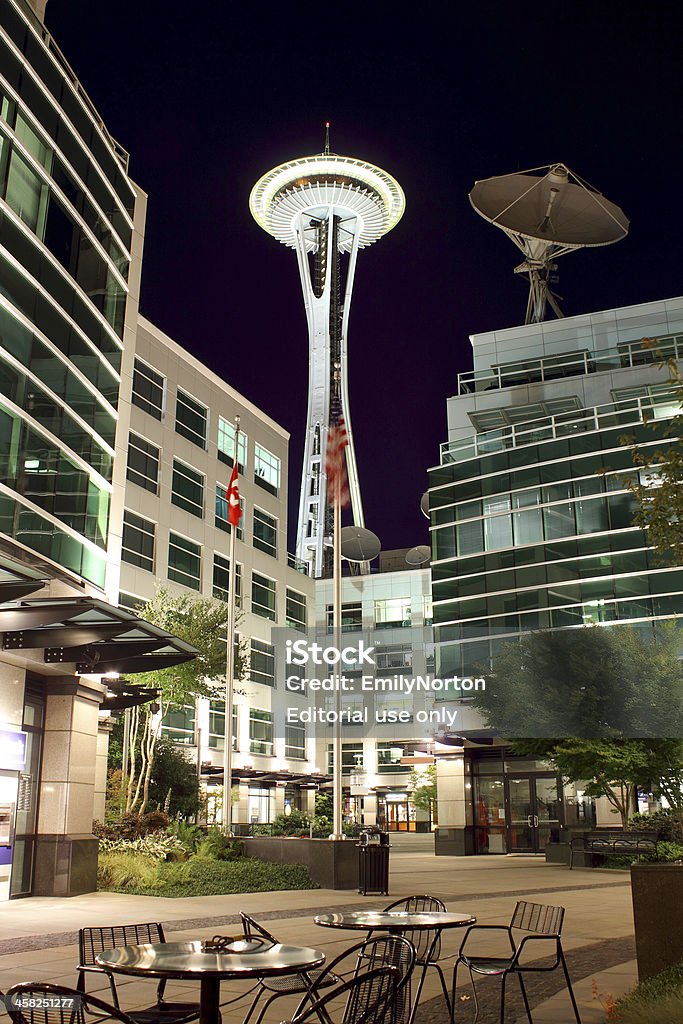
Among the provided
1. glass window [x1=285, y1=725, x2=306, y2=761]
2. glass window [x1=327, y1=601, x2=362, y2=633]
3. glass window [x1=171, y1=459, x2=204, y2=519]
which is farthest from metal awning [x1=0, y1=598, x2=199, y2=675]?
glass window [x1=327, y1=601, x2=362, y2=633]

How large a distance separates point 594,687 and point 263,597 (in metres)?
27.5

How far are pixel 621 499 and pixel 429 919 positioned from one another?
37.5 m

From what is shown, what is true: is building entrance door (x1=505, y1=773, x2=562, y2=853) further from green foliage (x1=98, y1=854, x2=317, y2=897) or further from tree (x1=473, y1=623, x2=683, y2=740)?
green foliage (x1=98, y1=854, x2=317, y2=897)

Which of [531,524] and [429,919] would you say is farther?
[531,524]

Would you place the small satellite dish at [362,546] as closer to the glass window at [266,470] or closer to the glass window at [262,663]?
the glass window at [266,470]

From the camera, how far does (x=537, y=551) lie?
44.7 meters

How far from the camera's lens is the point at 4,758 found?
718 inches

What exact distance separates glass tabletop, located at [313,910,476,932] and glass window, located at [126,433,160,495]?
38250mm

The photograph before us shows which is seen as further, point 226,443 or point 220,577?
point 226,443

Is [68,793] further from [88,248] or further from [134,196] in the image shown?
[134,196]

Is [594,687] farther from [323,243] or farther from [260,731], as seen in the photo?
[323,243]

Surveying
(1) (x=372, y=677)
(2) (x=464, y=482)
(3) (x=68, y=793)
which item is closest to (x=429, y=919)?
(3) (x=68, y=793)

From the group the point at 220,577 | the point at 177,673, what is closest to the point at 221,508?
the point at 220,577

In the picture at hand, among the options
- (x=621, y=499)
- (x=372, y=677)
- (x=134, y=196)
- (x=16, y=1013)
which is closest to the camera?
(x=16, y=1013)
